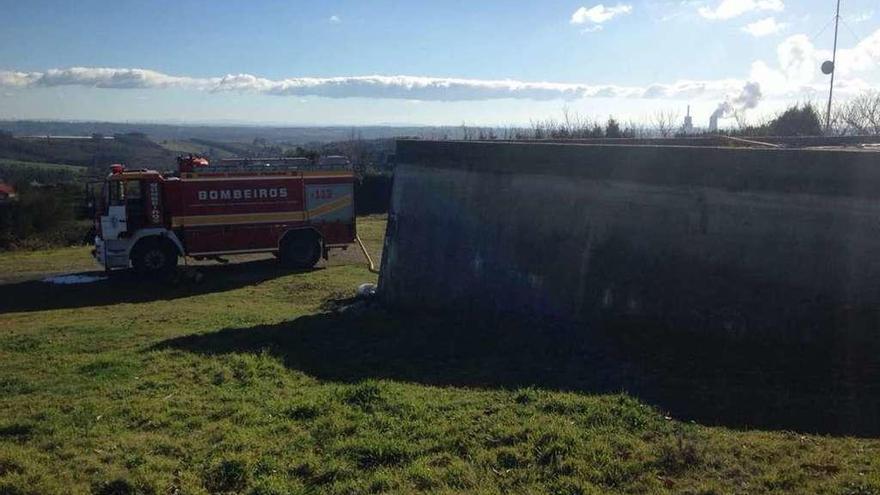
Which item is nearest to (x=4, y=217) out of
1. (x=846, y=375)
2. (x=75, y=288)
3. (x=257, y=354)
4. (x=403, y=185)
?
(x=75, y=288)

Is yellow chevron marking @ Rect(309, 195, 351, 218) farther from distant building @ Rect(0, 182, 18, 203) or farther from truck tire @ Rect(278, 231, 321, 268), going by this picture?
distant building @ Rect(0, 182, 18, 203)

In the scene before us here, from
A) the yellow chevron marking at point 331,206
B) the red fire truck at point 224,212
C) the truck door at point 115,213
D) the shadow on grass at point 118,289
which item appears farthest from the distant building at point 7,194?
the yellow chevron marking at point 331,206

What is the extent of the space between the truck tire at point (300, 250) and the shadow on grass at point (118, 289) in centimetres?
37

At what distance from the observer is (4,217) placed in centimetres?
2998

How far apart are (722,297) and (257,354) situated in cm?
557

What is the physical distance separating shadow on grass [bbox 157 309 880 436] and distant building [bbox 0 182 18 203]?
973 inches

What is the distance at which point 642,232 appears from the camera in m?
9.26

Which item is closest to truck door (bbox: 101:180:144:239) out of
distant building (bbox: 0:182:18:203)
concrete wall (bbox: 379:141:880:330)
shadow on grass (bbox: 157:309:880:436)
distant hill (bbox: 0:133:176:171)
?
shadow on grass (bbox: 157:309:880:436)

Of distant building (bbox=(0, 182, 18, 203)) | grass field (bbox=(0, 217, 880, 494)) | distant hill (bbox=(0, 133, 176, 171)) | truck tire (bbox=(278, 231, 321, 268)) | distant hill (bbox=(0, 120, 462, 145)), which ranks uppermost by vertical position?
distant hill (bbox=(0, 120, 462, 145))

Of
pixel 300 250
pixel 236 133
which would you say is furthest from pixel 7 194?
pixel 236 133

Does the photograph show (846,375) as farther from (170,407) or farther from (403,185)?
(403,185)

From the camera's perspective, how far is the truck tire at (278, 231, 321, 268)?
20.8 metres

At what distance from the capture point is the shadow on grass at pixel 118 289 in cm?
1719

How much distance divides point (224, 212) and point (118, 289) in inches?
127
